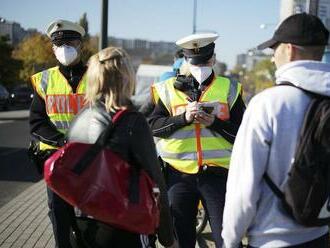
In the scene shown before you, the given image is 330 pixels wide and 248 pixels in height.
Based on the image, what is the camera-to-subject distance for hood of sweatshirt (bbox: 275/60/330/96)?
2324 mm

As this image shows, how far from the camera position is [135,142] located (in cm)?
256

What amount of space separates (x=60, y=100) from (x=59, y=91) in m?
0.07

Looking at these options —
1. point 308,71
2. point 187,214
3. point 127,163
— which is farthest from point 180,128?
point 308,71

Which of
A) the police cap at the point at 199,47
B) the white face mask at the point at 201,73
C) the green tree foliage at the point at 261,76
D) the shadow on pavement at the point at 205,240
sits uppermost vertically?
the police cap at the point at 199,47

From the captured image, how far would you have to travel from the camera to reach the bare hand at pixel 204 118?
3559 millimetres

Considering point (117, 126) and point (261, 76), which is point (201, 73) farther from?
point (261, 76)

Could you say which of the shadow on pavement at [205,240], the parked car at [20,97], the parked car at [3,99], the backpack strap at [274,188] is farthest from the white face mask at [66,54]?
the parked car at [20,97]

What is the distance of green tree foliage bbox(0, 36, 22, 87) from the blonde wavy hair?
147 ft

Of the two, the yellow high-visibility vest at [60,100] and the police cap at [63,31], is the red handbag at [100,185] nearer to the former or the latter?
the yellow high-visibility vest at [60,100]

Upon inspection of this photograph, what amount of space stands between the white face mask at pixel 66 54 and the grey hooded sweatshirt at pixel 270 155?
1890mm

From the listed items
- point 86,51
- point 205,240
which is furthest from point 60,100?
point 205,240

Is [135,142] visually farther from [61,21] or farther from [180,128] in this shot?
[61,21]

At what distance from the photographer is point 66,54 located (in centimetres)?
390

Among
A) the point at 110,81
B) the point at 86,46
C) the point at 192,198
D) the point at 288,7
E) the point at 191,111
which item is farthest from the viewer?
the point at 86,46
